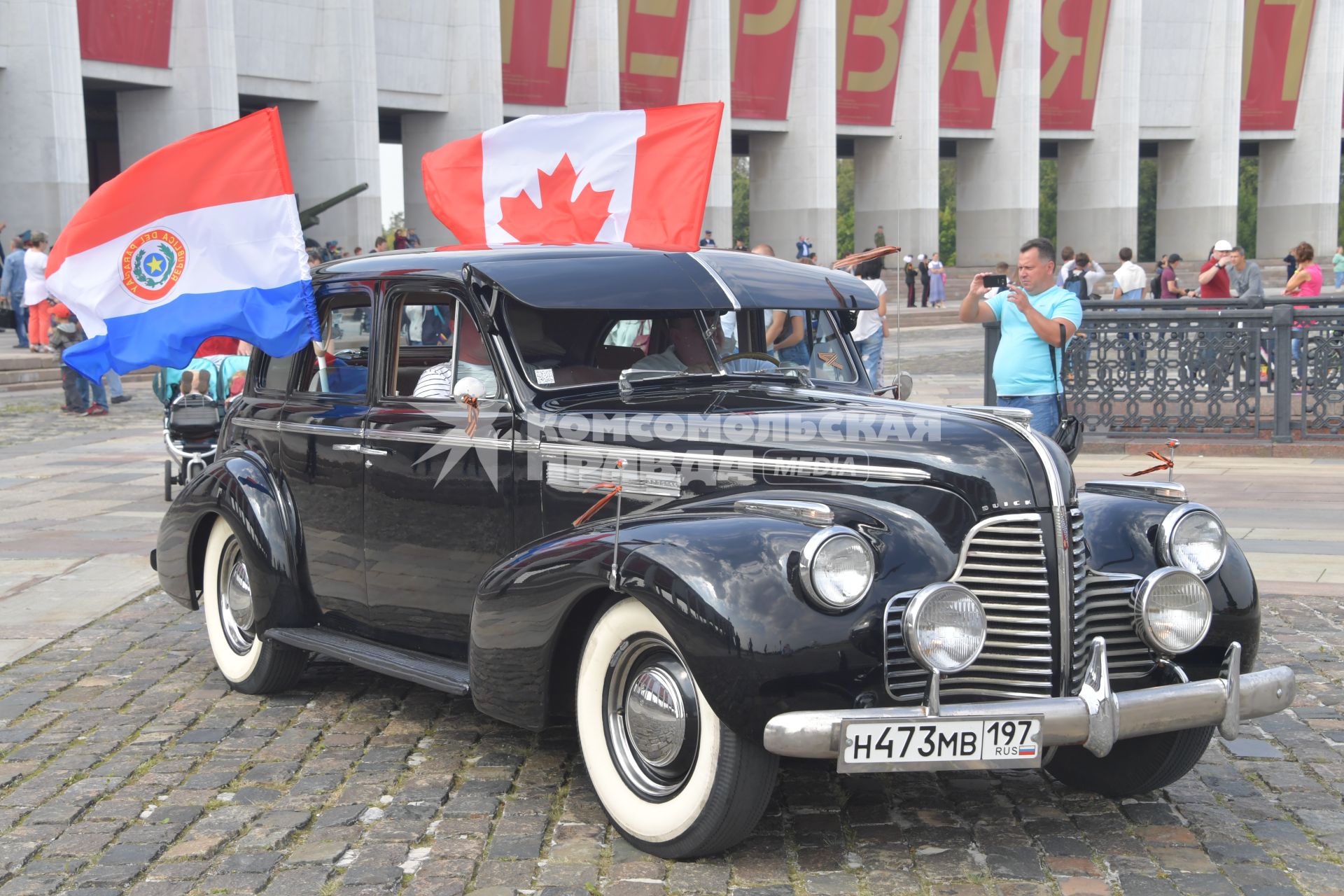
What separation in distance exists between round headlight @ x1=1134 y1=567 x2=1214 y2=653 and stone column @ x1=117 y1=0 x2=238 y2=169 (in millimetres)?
30795

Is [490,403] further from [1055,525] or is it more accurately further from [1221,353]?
[1221,353]

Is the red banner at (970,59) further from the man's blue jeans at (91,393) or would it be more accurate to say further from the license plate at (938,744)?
the license plate at (938,744)

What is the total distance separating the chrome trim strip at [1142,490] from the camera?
485 centimetres

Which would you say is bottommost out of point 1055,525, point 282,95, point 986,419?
point 1055,525

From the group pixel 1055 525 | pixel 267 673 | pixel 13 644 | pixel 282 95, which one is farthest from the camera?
pixel 282 95

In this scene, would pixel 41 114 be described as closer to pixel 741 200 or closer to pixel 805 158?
pixel 805 158

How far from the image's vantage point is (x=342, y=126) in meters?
36.4

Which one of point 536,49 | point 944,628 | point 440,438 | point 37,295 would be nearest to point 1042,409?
point 440,438

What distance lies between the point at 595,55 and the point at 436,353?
36.9 m

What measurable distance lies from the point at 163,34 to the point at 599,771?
31560 millimetres

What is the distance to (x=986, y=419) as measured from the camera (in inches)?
177

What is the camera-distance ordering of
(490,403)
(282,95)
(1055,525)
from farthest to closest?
(282,95) < (490,403) < (1055,525)

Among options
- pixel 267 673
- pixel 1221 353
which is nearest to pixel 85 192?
pixel 1221 353

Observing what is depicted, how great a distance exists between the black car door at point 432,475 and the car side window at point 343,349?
18 centimetres
